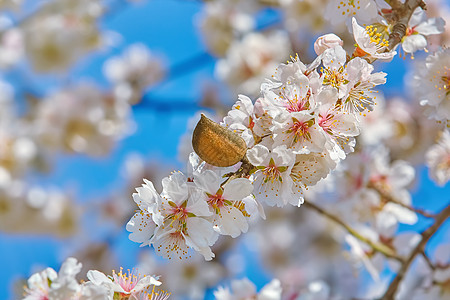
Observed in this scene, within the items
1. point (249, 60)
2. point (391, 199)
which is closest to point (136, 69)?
point (249, 60)

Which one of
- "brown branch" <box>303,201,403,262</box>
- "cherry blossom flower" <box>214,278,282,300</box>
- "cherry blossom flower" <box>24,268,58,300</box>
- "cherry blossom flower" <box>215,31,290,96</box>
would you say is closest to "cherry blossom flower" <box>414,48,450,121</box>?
"brown branch" <box>303,201,403,262</box>

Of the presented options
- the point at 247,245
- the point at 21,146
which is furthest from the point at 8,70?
the point at 247,245

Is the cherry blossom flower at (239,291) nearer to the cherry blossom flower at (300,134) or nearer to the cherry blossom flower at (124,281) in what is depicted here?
the cherry blossom flower at (124,281)

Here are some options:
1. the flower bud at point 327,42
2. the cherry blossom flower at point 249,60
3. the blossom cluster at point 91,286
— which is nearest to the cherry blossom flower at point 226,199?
the blossom cluster at point 91,286

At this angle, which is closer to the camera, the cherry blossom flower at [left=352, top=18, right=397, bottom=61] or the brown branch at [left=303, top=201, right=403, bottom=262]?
the cherry blossom flower at [left=352, top=18, right=397, bottom=61]

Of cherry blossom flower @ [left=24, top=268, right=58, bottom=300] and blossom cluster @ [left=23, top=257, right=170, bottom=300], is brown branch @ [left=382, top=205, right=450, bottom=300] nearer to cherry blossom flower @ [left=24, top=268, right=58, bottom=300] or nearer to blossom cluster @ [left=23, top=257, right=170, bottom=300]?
blossom cluster @ [left=23, top=257, right=170, bottom=300]

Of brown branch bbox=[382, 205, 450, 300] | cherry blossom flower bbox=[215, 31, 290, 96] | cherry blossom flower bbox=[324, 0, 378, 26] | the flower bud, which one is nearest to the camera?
the flower bud

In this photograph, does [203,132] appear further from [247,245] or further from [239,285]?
[247,245]
